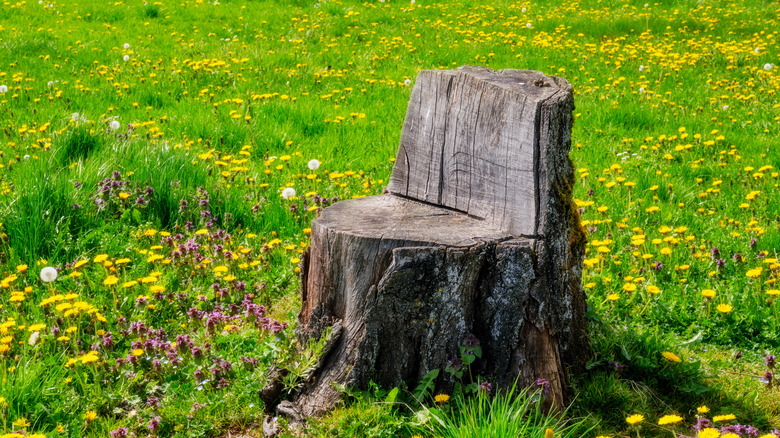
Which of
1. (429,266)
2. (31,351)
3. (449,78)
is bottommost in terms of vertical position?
(31,351)

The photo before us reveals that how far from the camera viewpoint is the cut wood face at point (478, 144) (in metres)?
2.64

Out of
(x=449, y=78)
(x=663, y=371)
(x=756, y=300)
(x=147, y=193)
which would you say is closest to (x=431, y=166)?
(x=449, y=78)

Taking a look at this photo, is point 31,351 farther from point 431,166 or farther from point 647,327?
point 647,327

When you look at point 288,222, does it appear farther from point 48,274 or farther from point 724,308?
point 724,308

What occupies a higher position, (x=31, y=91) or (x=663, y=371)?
(x=31, y=91)

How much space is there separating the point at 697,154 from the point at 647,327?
9.89 ft

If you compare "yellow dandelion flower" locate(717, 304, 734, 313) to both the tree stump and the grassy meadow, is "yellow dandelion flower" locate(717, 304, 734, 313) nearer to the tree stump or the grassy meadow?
the grassy meadow

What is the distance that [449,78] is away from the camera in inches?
117

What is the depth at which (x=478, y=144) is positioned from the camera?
112 inches

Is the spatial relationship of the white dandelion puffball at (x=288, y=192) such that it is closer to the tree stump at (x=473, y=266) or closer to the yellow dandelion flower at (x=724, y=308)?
the tree stump at (x=473, y=266)

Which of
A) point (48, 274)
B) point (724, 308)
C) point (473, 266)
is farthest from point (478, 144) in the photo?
point (48, 274)

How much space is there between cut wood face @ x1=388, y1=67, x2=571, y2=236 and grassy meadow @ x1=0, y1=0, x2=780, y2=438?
0.80m

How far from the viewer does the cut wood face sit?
264 centimetres

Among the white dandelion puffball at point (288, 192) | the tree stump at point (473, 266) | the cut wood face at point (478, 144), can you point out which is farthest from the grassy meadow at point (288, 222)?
the cut wood face at point (478, 144)
